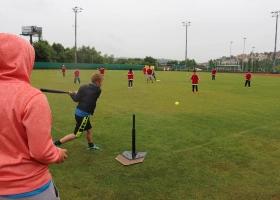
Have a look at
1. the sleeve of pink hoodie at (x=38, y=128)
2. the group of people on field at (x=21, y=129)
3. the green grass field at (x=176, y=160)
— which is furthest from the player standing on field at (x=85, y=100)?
the sleeve of pink hoodie at (x=38, y=128)

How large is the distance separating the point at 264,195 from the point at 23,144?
3.93 metres

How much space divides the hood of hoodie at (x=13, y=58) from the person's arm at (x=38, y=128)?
245 mm

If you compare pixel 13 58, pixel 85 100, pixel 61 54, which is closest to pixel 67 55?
pixel 61 54

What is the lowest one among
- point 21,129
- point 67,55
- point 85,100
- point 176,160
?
point 176,160

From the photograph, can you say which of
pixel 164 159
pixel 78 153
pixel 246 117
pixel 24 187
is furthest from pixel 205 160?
pixel 246 117

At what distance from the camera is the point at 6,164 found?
171 centimetres

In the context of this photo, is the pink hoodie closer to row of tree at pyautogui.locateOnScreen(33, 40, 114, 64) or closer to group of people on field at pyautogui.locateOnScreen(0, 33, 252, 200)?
group of people on field at pyautogui.locateOnScreen(0, 33, 252, 200)

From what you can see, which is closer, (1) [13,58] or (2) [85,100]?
(1) [13,58]

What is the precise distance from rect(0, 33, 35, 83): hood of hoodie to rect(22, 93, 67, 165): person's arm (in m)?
0.24

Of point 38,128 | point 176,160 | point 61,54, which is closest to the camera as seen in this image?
point 38,128

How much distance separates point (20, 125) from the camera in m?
1.66

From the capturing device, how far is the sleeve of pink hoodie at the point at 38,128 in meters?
1.62

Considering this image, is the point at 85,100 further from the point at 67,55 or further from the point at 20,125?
the point at 67,55

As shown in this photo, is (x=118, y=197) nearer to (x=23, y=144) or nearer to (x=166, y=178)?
(x=166, y=178)
